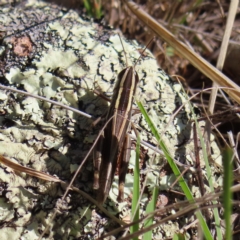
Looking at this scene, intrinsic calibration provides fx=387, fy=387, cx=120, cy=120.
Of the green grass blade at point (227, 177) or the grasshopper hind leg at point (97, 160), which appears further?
the grasshopper hind leg at point (97, 160)

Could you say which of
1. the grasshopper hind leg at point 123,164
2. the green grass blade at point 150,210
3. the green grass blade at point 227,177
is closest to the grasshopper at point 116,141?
the grasshopper hind leg at point 123,164

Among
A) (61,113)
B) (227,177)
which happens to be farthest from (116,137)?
(227,177)

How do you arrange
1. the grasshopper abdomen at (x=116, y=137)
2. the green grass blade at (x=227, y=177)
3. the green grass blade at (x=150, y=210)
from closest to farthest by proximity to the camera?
the green grass blade at (x=227, y=177) < the green grass blade at (x=150, y=210) < the grasshopper abdomen at (x=116, y=137)

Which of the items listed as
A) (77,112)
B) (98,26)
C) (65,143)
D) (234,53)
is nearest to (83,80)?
(77,112)

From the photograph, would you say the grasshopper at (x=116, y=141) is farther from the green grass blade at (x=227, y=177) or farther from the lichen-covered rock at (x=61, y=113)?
the green grass blade at (x=227, y=177)

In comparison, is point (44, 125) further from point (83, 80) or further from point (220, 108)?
point (220, 108)

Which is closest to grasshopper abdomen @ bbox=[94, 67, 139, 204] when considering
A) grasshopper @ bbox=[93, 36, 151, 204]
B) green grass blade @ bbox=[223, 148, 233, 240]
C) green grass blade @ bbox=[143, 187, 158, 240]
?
grasshopper @ bbox=[93, 36, 151, 204]
